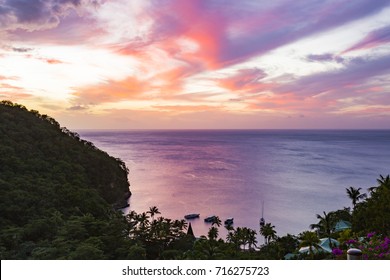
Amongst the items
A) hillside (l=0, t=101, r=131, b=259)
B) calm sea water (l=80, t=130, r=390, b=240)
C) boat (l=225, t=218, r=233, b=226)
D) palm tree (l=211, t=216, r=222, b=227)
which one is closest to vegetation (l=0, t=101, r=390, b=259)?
hillside (l=0, t=101, r=131, b=259)

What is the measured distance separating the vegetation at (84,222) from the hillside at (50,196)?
5 cm

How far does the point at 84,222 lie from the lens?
2239cm

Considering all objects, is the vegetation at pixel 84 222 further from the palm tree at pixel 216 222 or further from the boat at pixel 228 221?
the boat at pixel 228 221

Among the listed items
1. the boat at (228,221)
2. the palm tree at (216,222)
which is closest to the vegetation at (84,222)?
the palm tree at (216,222)

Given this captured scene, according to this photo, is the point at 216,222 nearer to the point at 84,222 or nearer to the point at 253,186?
the point at 253,186

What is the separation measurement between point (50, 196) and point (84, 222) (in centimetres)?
818

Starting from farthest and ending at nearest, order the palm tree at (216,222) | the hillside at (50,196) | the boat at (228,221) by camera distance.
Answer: the boat at (228,221) < the palm tree at (216,222) < the hillside at (50,196)

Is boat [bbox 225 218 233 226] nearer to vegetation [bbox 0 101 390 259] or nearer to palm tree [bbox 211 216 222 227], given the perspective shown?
vegetation [bbox 0 101 390 259]

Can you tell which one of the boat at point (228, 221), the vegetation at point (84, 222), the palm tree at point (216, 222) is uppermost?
the vegetation at point (84, 222)

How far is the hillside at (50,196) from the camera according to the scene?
60.3 feet

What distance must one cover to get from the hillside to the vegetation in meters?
0.05

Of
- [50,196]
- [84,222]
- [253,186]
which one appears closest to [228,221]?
[253,186]

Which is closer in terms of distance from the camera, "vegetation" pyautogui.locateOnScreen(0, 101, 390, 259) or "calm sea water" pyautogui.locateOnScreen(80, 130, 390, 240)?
"vegetation" pyautogui.locateOnScreen(0, 101, 390, 259)

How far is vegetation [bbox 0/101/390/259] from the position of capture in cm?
1692
